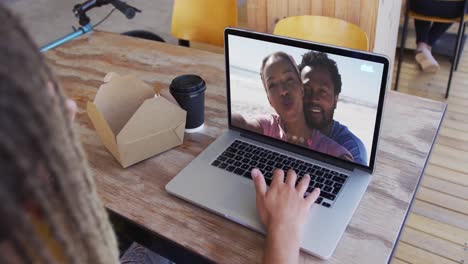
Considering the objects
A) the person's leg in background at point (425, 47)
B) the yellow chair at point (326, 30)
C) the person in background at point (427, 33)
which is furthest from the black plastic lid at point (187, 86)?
the person's leg in background at point (425, 47)

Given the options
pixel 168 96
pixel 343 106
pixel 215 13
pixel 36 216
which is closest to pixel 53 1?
pixel 215 13

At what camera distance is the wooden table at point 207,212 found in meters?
0.78

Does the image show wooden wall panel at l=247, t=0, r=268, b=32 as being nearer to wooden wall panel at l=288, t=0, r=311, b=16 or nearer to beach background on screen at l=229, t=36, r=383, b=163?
wooden wall panel at l=288, t=0, r=311, b=16

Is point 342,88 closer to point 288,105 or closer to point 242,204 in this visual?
point 288,105

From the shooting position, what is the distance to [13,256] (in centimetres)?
28

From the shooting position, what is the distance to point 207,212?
2.85 ft

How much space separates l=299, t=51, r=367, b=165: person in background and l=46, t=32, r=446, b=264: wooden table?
0.10 meters

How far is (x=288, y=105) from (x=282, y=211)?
0.27m

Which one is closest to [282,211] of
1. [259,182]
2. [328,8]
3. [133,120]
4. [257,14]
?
[259,182]

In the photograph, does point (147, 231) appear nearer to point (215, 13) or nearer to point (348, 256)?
point (348, 256)

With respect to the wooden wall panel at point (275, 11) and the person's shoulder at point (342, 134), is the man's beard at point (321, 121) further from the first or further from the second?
the wooden wall panel at point (275, 11)

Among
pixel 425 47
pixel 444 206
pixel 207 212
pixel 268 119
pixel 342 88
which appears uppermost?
→ pixel 342 88

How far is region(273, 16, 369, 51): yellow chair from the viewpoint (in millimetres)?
1443

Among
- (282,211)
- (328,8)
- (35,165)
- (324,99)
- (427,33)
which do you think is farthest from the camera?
(427,33)
